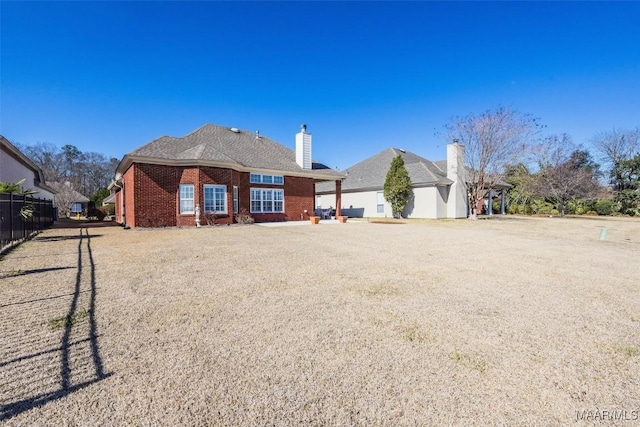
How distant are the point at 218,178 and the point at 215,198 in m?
1.12

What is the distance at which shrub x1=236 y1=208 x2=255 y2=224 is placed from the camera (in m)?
17.3

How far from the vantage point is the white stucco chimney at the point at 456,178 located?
2478 centimetres

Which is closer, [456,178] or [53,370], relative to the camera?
[53,370]

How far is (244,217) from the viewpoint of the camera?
1741 cm

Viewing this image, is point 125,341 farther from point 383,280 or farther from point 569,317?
point 569,317

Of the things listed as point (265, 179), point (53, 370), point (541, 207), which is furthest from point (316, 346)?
point (541, 207)

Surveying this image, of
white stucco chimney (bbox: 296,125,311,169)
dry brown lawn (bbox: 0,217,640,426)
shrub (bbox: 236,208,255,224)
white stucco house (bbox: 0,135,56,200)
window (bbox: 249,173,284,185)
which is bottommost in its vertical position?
dry brown lawn (bbox: 0,217,640,426)

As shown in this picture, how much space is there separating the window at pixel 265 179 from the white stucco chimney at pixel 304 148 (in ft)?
7.47

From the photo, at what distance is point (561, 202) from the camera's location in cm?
3094

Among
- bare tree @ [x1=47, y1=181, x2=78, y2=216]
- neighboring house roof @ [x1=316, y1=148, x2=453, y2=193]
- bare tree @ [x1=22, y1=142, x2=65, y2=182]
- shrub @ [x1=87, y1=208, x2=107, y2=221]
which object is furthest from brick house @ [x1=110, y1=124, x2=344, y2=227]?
bare tree @ [x1=22, y1=142, x2=65, y2=182]

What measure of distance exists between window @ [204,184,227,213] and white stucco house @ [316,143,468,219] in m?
15.0

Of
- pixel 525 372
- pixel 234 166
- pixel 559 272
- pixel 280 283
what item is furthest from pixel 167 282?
pixel 234 166

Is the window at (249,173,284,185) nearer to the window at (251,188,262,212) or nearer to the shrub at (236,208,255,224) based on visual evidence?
the window at (251,188,262,212)

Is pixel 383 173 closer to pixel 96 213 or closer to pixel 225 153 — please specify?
pixel 225 153
